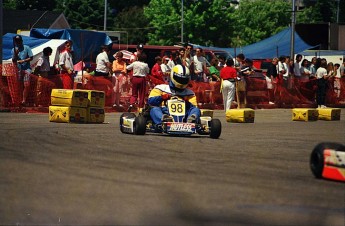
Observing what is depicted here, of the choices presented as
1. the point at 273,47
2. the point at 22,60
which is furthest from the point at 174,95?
the point at 273,47

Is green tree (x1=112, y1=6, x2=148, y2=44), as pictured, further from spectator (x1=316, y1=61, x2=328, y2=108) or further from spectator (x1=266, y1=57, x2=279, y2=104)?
spectator (x1=316, y1=61, x2=328, y2=108)

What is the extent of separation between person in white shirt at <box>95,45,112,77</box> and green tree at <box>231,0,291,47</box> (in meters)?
66.9

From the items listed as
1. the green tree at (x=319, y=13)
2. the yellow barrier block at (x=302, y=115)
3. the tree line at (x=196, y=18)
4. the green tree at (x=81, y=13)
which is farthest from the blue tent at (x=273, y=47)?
the green tree at (x=319, y=13)

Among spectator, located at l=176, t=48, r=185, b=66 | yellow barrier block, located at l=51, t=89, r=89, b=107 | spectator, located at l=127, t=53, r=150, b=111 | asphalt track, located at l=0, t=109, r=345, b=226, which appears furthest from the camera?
spectator, located at l=176, t=48, r=185, b=66

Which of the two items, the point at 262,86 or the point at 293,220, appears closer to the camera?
the point at 293,220

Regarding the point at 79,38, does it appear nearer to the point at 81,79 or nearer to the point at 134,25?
the point at 81,79

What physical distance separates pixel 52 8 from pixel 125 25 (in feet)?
25.1

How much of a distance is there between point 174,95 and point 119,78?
9547mm

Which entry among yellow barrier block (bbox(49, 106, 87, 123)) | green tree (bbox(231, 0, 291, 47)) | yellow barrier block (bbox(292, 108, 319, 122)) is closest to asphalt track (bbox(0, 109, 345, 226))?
yellow barrier block (bbox(49, 106, 87, 123))

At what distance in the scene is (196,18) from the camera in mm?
89188

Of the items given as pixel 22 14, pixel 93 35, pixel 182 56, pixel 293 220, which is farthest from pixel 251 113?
pixel 22 14

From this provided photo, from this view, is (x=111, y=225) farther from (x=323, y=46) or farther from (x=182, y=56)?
(x=323, y=46)

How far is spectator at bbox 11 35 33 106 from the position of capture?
22844 millimetres

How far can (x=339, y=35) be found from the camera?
52219mm
